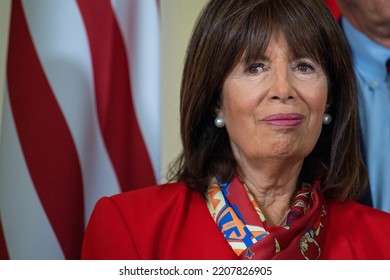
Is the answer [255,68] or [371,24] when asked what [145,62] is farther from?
[371,24]

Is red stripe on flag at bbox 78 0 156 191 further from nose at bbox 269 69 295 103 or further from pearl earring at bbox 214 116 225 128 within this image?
nose at bbox 269 69 295 103

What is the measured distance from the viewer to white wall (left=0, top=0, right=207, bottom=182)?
1.76m

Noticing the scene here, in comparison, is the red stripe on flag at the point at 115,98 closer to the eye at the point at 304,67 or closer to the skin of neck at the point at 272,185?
the skin of neck at the point at 272,185

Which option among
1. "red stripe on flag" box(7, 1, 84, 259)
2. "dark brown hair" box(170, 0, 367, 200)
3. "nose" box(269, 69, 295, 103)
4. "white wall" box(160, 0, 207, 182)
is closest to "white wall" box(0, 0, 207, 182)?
"white wall" box(160, 0, 207, 182)

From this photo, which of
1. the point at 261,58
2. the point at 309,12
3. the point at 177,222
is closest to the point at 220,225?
the point at 177,222

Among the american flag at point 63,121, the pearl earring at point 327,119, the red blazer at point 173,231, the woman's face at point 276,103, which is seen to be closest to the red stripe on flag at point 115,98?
the american flag at point 63,121

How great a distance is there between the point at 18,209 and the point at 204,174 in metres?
0.45

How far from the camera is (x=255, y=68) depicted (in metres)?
1.40

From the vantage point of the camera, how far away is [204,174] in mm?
1505

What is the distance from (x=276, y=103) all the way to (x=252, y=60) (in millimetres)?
97

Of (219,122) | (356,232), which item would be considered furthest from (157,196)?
(356,232)

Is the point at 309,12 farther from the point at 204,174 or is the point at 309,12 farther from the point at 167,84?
the point at 167,84

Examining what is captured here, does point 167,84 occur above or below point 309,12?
below
